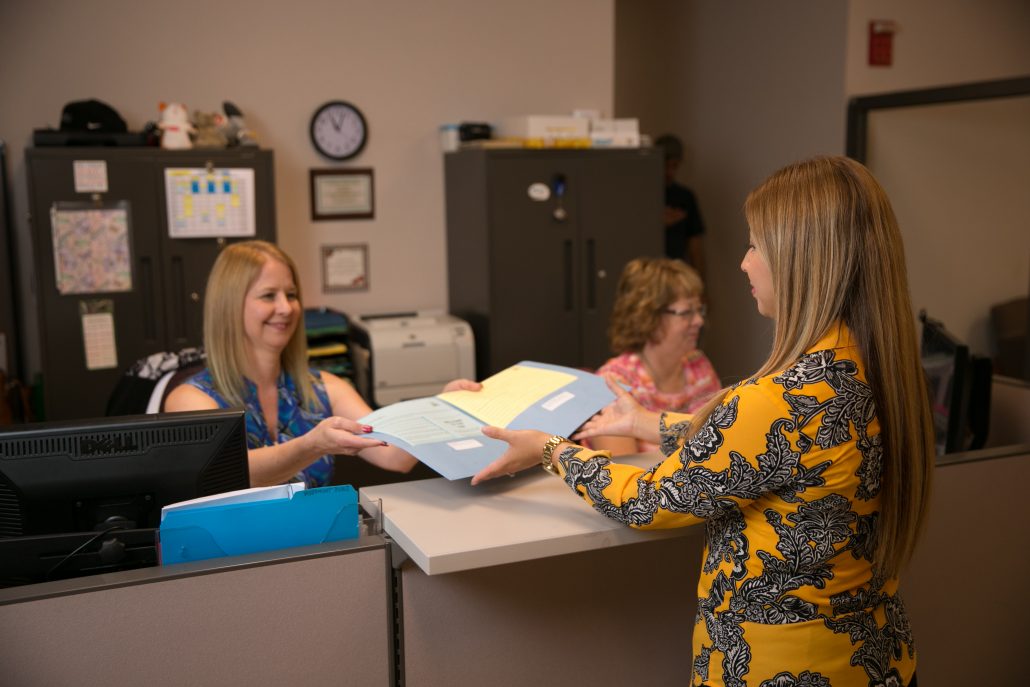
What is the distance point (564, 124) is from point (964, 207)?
2.31m

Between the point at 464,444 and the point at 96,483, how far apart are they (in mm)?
668

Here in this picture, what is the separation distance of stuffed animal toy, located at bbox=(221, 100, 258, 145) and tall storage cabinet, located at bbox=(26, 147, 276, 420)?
0.11 m

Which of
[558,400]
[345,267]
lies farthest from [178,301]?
[558,400]

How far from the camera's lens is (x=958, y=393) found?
254cm

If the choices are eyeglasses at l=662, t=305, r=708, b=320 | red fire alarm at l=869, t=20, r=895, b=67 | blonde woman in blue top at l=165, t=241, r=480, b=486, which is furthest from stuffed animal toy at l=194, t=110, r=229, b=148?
red fire alarm at l=869, t=20, r=895, b=67

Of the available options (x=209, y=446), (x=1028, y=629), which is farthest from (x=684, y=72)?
(x=209, y=446)

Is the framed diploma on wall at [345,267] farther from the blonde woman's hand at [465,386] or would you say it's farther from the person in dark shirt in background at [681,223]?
the blonde woman's hand at [465,386]

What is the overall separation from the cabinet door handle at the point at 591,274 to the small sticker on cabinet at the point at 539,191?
31 centimetres

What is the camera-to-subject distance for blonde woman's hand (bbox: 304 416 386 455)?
6.54 feet

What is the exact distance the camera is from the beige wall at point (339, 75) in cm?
412

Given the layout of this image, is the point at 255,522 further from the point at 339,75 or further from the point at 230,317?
the point at 339,75

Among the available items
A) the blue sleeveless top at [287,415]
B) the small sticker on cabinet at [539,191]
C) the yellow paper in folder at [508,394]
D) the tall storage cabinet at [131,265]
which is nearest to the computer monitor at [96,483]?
the yellow paper in folder at [508,394]

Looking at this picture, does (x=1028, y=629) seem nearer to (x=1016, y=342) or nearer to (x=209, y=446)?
(x=209, y=446)

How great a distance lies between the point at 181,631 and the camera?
57.7 inches
